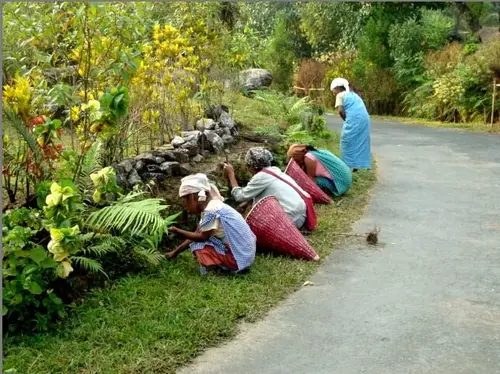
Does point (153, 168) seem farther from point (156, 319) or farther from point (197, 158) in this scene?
point (156, 319)

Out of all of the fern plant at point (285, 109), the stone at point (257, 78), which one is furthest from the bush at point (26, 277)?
the stone at point (257, 78)

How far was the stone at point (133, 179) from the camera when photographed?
5785 millimetres

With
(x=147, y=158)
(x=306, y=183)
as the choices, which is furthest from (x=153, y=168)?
(x=306, y=183)

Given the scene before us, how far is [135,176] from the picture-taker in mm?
5855

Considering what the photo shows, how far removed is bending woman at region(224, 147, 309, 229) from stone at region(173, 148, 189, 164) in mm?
632

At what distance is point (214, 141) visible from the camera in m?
7.80

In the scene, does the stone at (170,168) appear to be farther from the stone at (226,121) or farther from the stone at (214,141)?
the stone at (226,121)

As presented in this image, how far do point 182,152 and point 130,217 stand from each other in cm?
229

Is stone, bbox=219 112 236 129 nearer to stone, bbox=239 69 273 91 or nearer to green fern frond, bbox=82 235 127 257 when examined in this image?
green fern frond, bbox=82 235 127 257

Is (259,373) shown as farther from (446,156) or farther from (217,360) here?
(446,156)

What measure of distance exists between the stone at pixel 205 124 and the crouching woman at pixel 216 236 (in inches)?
113

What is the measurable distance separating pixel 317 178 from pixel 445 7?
19.5 metres

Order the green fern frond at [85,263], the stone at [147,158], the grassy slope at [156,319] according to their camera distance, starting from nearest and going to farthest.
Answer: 1. the grassy slope at [156,319]
2. the green fern frond at [85,263]
3. the stone at [147,158]

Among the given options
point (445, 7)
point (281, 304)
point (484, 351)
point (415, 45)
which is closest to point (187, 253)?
point (281, 304)
